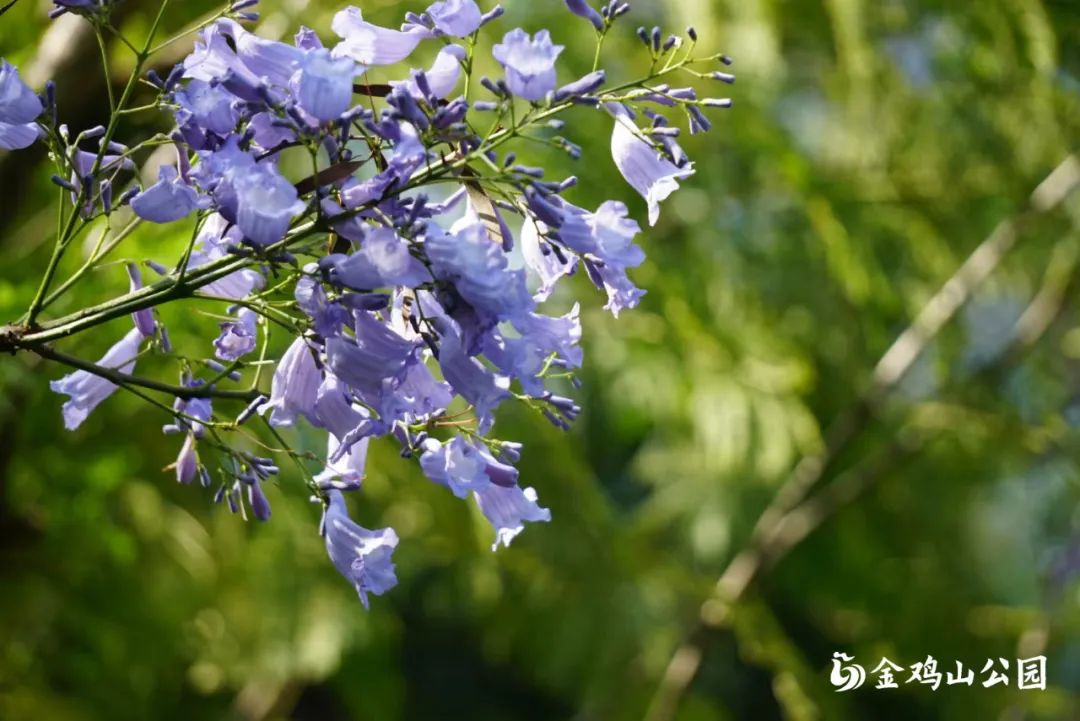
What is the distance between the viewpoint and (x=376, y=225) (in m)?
0.47

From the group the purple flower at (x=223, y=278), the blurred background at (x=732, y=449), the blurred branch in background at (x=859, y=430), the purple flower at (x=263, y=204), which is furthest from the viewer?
the blurred branch in background at (x=859, y=430)

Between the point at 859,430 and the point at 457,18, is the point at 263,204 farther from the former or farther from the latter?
the point at 859,430

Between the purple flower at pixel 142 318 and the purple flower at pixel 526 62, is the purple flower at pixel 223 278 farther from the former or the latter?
the purple flower at pixel 526 62

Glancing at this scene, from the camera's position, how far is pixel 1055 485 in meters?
2.62

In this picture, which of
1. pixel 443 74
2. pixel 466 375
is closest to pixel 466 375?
pixel 466 375

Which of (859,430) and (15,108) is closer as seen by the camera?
(15,108)

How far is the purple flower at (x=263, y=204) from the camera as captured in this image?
1.28 ft

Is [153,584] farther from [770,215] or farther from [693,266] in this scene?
[770,215]

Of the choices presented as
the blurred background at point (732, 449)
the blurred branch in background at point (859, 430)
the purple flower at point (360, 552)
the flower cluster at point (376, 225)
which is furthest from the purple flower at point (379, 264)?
the blurred branch in background at point (859, 430)

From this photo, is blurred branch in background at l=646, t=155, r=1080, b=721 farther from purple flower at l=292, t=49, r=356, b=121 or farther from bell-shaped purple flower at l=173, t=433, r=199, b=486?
purple flower at l=292, t=49, r=356, b=121

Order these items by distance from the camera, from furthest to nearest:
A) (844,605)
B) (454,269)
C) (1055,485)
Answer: (1055,485) < (844,605) < (454,269)

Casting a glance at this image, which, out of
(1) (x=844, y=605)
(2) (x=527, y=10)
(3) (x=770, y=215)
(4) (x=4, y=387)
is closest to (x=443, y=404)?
(4) (x=4, y=387)

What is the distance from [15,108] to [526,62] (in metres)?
0.19

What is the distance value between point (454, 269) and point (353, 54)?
4.7 inches
